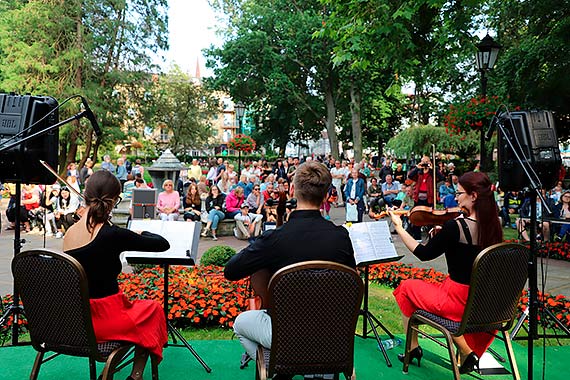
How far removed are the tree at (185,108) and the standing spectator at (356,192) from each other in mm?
25204

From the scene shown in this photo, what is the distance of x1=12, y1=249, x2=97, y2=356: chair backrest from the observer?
2.86 m

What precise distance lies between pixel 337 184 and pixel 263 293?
1612 centimetres

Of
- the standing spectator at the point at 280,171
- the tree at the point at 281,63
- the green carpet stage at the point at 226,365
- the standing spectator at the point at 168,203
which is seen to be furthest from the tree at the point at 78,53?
the green carpet stage at the point at 226,365

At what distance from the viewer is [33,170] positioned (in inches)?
173

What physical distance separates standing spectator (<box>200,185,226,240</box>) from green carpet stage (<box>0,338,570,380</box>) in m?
7.21

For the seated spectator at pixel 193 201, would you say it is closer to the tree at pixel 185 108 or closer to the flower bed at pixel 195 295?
the flower bed at pixel 195 295

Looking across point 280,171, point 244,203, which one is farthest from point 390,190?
point 280,171

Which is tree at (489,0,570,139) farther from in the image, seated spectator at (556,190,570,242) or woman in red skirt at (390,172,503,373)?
woman in red skirt at (390,172,503,373)

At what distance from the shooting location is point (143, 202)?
11.2 m

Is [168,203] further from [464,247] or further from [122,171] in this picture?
[464,247]

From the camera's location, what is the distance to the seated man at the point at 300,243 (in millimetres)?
2898

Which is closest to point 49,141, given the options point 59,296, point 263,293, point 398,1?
point 59,296

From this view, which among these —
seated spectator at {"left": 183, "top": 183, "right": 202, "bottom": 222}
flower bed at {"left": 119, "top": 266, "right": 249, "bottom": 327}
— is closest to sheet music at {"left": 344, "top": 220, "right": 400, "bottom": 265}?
flower bed at {"left": 119, "top": 266, "right": 249, "bottom": 327}

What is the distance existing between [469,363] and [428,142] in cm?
2728
